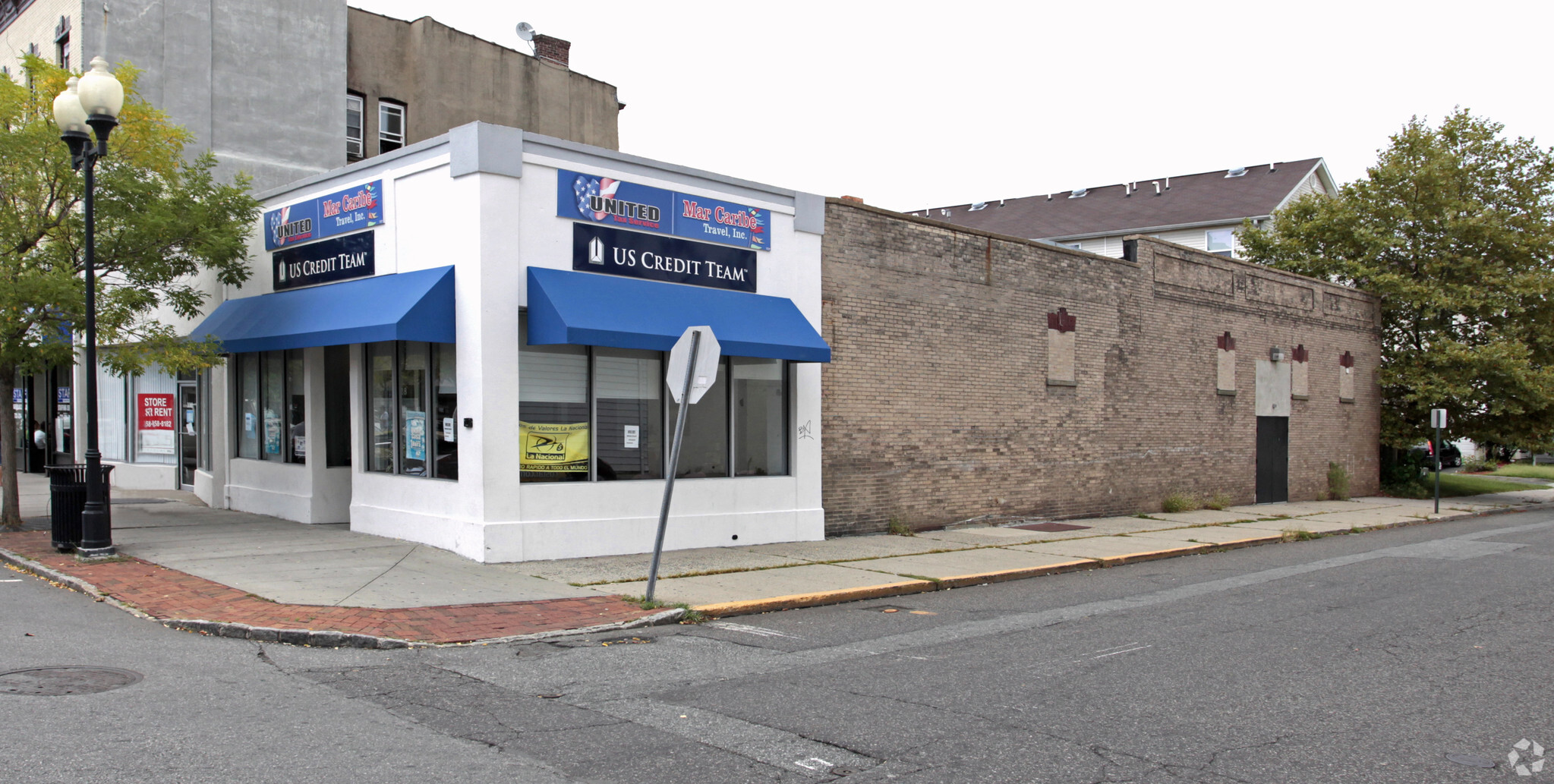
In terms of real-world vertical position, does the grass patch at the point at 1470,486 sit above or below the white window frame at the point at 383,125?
below

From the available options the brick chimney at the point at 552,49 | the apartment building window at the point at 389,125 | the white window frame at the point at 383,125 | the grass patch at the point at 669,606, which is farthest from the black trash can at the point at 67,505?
the brick chimney at the point at 552,49

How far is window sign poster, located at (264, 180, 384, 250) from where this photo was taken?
1339 cm

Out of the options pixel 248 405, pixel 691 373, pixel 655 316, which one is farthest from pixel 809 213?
pixel 248 405

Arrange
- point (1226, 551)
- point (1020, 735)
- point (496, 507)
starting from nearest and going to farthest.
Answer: point (1020, 735), point (496, 507), point (1226, 551)

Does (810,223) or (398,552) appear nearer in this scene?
(398,552)

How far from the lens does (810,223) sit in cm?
1531

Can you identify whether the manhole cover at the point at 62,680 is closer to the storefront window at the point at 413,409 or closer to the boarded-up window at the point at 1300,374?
the storefront window at the point at 413,409

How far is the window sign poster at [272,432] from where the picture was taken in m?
16.0

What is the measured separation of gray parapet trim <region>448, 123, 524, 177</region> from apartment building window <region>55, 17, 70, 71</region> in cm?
1271

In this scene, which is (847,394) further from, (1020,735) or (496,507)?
(1020,735)

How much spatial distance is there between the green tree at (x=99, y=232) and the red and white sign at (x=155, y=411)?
6.18 metres

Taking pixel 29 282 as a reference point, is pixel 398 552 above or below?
below

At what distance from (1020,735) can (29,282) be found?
12371mm

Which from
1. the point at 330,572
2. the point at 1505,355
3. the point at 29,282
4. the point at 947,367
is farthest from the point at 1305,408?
the point at 29,282
